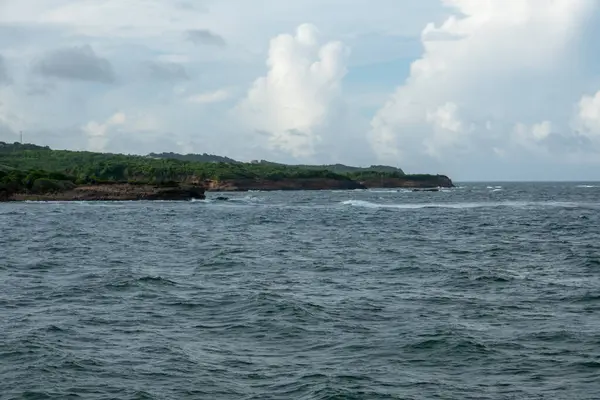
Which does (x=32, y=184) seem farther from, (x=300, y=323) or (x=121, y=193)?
(x=300, y=323)

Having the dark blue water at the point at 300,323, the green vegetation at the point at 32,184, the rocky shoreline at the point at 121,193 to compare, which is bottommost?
the dark blue water at the point at 300,323

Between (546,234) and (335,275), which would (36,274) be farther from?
(546,234)

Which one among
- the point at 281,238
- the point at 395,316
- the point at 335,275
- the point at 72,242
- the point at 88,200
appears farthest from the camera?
the point at 88,200

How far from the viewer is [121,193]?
461ft

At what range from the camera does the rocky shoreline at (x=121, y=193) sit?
446 feet

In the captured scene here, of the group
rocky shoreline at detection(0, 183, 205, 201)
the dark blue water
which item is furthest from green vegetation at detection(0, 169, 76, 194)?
the dark blue water

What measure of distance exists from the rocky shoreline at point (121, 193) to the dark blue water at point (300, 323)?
301ft

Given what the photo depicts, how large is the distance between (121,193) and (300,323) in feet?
401

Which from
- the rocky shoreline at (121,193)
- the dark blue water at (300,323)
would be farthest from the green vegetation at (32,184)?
the dark blue water at (300,323)

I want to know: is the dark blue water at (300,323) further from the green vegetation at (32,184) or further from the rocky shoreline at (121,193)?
the rocky shoreline at (121,193)

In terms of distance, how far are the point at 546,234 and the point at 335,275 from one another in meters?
29.6

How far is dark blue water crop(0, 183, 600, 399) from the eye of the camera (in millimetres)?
16625

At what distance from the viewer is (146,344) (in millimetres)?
19969

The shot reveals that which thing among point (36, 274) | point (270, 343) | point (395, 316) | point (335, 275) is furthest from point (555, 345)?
point (36, 274)
